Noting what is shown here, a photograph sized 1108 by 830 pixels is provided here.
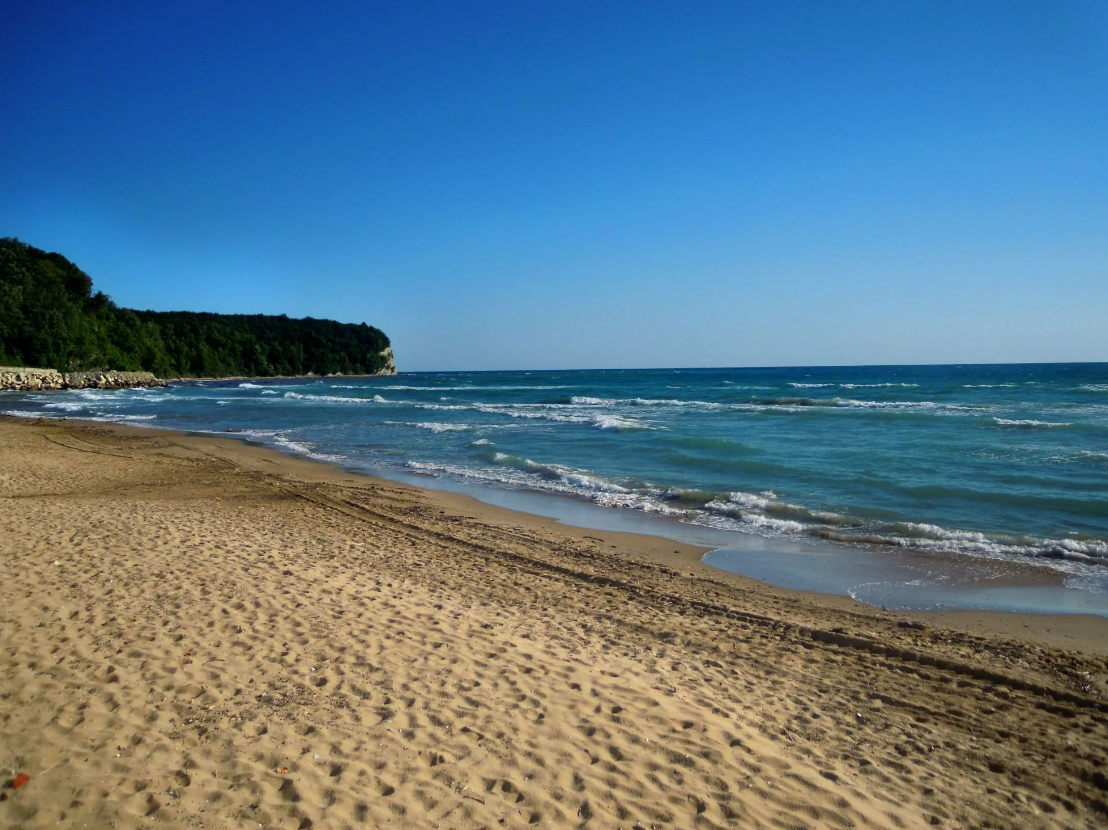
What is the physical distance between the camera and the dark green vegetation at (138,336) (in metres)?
59.8

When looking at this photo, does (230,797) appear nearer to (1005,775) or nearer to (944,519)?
(1005,775)

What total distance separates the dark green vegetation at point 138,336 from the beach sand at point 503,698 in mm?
67063

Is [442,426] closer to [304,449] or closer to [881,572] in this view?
[304,449]

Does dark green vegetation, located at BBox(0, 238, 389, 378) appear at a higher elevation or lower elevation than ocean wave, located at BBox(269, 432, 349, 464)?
higher

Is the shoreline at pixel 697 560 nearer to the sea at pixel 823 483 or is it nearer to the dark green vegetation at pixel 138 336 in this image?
the sea at pixel 823 483

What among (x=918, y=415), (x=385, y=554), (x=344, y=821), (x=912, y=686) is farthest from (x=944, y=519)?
(x=918, y=415)

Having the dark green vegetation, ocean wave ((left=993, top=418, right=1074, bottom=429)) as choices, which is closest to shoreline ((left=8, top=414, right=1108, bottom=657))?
ocean wave ((left=993, top=418, right=1074, bottom=429))

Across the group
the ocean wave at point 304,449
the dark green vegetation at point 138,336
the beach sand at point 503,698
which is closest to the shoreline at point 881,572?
the beach sand at point 503,698

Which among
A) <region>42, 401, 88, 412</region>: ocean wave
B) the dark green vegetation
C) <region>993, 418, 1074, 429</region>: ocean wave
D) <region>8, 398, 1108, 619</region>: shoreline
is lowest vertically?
<region>8, 398, 1108, 619</region>: shoreline

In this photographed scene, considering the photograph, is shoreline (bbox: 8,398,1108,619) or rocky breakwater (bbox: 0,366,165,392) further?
rocky breakwater (bbox: 0,366,165,392)

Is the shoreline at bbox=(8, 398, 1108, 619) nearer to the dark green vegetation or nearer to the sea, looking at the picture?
the sea

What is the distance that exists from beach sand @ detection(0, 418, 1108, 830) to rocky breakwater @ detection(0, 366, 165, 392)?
56961 millimetres

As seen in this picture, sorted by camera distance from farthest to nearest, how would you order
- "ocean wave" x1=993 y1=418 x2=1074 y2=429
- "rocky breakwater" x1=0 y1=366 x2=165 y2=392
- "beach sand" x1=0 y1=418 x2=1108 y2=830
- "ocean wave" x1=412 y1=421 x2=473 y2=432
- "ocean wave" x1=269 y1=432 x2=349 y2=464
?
"rocky breakwater" x1=0 y1=366 x2=165 y2=392, "ocean wave" x1=412 y1=421 x2=473 y2=432, "ocean wave" x1=993 y1=418 x2=1074 y2=429, "ocean wave" x1=269 y1=432 x2=349 y2=464, "beach sand" x1=0 y1=418 x2=1108 y2=830

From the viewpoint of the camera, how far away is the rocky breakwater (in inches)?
2026
